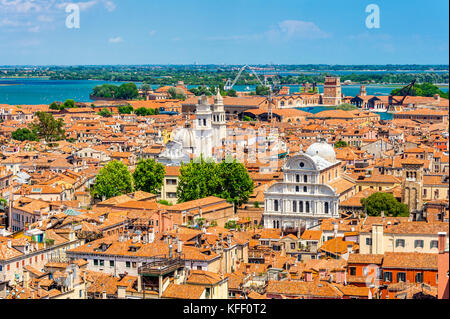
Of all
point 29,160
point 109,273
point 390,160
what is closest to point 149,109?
point 29,160

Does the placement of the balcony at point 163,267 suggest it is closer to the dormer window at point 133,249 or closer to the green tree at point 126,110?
the dormer window at point 133,249

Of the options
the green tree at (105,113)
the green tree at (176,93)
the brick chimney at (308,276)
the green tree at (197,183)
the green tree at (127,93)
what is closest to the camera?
the brick chimney at (308,276)

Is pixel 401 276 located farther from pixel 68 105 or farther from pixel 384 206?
pixel 68 105

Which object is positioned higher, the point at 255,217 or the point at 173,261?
the point at 173,261

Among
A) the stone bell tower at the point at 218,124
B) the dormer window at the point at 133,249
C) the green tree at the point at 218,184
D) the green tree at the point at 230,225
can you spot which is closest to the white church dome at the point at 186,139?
the stone bell tower at the point at 218,124

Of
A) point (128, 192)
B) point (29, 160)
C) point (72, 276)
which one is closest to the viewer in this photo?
point (72, 276)

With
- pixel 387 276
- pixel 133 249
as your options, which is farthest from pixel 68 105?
pixel 387 276

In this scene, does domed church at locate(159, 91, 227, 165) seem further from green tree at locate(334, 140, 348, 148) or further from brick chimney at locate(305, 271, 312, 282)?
brick chimney at locate(305, 271, 312, 282)

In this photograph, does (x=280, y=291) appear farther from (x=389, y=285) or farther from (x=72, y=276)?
(x=72, y=276)
